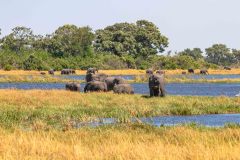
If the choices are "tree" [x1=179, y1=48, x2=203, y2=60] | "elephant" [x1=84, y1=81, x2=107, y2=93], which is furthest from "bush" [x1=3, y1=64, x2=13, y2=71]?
"tree" [x1=179, y1=48, x2=203, y2=60]

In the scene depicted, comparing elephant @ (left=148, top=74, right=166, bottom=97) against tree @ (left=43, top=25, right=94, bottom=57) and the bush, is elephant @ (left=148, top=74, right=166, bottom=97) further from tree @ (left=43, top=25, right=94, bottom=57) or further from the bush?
tree @ (left=43, top=25, right=94, bottom=57)

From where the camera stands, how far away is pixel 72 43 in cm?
10875

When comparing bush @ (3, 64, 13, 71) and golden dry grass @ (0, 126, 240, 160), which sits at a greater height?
bush @ (3, 64, 13, 71)

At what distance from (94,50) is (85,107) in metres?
92.5

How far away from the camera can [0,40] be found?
118m

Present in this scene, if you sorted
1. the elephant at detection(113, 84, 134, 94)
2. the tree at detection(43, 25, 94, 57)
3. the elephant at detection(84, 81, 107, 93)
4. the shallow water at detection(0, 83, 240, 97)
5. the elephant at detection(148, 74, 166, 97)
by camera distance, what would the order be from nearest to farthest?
the elephant at detection(148, 74, 166, 97), the elephant at detection(113, 84, 134, 94), the elephant at detection(84, 81, 107, 93), the shallow water at detection(0, 83, 240, 97), the tree at detection(43, 25, 94, 57)

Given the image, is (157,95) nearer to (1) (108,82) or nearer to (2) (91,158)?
(1) (108,82)

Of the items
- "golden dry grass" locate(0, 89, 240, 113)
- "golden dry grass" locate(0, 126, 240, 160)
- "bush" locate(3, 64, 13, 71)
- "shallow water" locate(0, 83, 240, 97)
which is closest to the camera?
"golden dry grass" locate(0, 126, 240, 160)

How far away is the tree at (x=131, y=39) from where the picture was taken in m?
117

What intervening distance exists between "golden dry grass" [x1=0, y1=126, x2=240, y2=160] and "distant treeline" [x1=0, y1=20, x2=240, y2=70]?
233 ft

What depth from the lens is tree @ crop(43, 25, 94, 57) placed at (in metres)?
108

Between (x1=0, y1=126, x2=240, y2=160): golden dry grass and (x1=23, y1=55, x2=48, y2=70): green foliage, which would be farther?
(x1=23, y1=55, x2=48, y2=70): green foliage

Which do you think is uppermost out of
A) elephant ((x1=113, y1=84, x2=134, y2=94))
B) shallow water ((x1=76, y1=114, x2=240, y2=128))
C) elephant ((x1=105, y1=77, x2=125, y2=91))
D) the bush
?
the bush

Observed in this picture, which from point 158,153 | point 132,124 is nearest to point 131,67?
point 132,124
